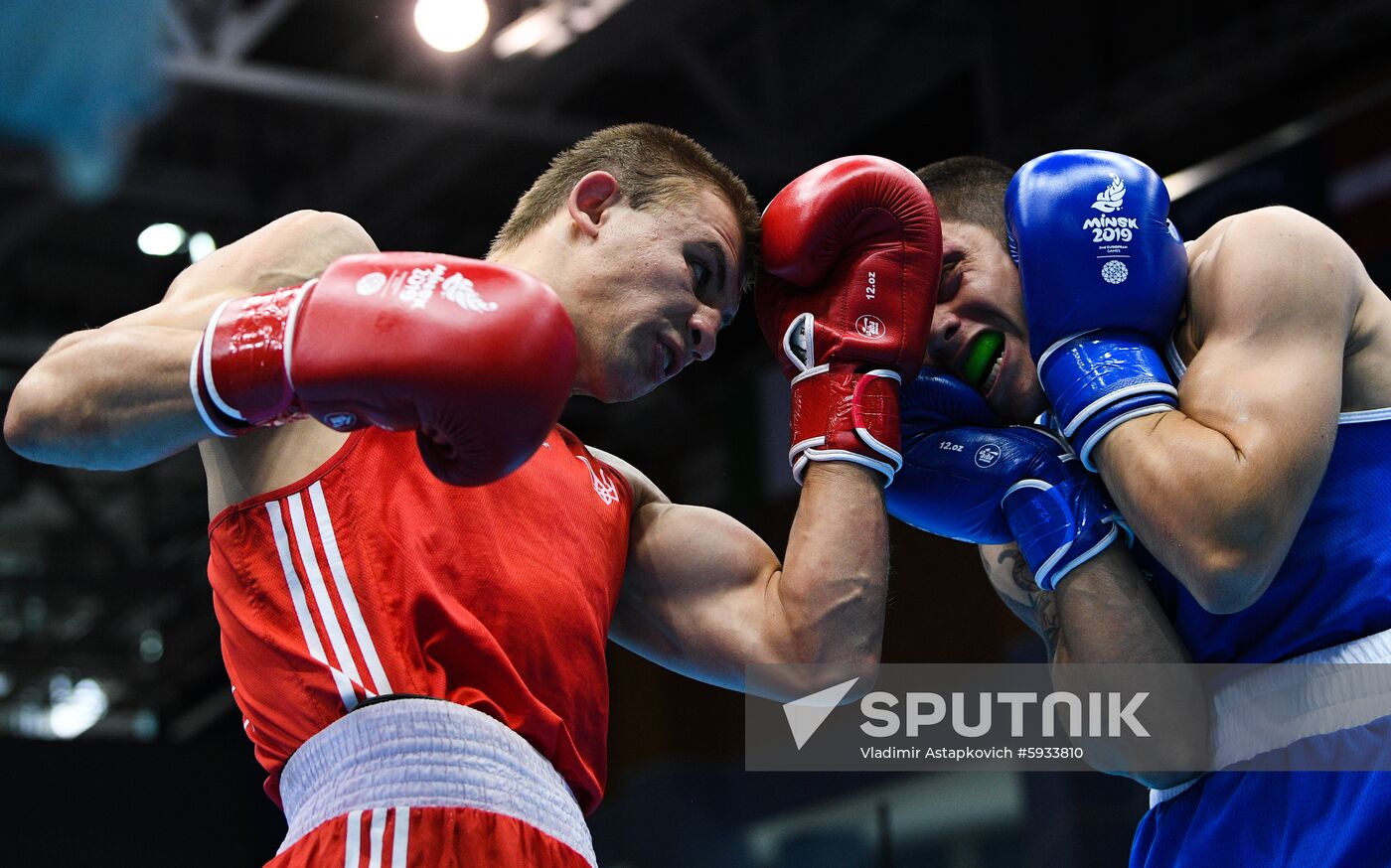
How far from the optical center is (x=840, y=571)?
8.27 feet

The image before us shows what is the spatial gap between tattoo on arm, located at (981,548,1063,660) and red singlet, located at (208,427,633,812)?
0.87 meters

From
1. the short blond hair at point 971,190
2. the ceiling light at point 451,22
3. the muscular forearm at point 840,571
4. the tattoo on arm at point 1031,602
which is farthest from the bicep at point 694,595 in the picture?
the ceiling light at point 451,22

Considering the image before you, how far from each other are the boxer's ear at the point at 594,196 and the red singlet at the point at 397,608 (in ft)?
1.94

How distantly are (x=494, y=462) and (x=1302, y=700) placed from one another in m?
1.25

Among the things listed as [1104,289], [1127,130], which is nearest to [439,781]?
[1104,289]

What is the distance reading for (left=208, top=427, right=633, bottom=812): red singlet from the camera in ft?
6.84

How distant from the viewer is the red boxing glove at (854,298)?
2559 millimetres

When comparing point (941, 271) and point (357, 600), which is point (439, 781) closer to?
point (357, 600)

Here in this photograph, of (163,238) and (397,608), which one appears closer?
(397,608)

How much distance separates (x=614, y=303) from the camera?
2.58 metres

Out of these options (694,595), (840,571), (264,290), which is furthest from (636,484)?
(264,290)

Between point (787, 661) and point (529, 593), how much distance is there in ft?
1.84

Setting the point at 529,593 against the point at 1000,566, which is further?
the point at 1000,566

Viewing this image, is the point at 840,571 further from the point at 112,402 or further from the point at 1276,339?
the point at 112,402
